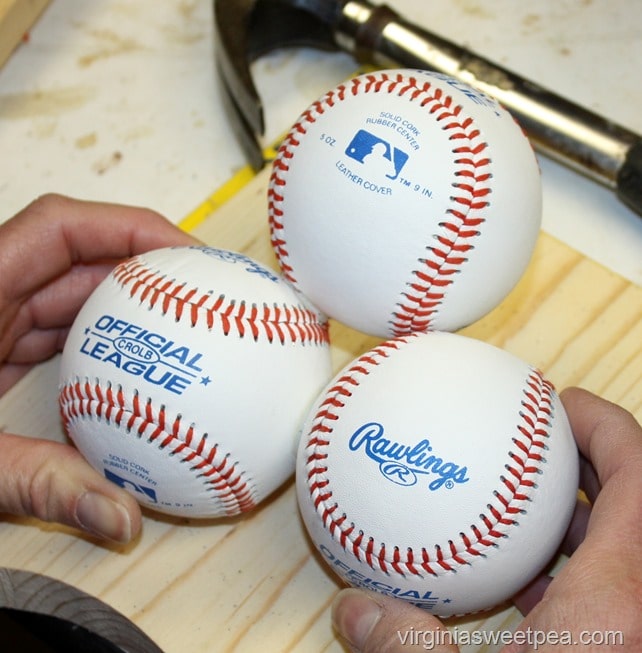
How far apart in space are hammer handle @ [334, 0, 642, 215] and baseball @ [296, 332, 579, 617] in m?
0.59

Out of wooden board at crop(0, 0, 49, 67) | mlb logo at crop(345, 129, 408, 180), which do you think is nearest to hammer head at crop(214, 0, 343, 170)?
wooden board at crop(0, 0, 49, 67)

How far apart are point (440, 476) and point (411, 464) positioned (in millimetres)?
31

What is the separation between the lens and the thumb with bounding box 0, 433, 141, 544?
3.30ft

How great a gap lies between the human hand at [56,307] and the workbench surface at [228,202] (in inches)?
3.3

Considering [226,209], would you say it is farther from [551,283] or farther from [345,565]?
[345,565]

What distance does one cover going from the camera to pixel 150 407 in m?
0.94

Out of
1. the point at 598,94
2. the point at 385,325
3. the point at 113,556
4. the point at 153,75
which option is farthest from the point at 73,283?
the point at 598,94

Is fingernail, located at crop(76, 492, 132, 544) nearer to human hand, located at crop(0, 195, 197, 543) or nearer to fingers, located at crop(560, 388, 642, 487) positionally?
human hand, located at crop(0, 195, 197, 543)

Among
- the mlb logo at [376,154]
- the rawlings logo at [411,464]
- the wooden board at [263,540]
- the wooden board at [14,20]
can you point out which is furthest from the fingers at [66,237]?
the wooden board at [14,20]

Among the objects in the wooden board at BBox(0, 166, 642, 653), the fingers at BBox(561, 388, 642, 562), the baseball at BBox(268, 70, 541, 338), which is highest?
the baseball at BBox(268, 70, 541, 338)

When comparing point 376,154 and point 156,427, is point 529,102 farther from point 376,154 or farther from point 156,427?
A: point 156,427

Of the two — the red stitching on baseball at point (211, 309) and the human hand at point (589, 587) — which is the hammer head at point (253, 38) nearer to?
the red stitching on baseball at point (211, 309)

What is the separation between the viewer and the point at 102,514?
1.00m

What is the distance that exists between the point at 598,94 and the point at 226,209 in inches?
29.9
